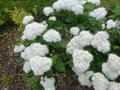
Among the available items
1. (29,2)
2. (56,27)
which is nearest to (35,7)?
(29,2)

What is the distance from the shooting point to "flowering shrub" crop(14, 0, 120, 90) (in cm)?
188

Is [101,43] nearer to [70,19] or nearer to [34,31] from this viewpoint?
[70,19]

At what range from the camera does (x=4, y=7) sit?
492 cm

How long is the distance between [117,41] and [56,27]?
64 cm

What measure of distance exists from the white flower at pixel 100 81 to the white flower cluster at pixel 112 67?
0.05 meters

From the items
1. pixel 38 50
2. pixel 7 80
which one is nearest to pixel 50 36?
pixel 38 50

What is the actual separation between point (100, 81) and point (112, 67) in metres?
0.15

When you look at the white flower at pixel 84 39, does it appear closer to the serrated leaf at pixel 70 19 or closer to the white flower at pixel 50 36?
the white flower at pixel 50 36

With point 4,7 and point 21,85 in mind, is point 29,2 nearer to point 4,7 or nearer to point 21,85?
point 4,7

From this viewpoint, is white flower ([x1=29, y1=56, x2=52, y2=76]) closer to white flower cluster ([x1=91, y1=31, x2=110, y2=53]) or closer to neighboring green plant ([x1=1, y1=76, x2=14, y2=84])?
white flower cluster ([x1=91, y1=31, x2=110, y2=53])

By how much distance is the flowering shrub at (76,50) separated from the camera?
1.88 metres

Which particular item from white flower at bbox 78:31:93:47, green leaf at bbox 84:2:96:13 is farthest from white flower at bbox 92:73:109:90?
green leaf at bbox 84:2:96:13

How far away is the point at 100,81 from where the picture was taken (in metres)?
1.91

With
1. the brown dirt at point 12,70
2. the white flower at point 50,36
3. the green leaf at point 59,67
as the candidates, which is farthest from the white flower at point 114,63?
the brown dirt at point 12,70
